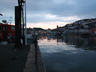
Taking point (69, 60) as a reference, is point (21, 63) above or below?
above

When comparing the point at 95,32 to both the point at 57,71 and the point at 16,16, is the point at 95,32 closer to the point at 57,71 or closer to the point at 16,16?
the point at 16,16

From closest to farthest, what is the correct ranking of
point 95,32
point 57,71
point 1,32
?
point 57,71 < point 1,32 < point 95,32

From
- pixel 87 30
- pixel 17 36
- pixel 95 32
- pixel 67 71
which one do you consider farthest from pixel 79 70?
pixel 87 30

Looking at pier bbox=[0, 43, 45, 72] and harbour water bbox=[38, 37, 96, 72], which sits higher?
pier bbox=[0, 43, 45, 72]

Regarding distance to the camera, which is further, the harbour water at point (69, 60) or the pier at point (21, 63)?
the harbour water at point (69, 60)

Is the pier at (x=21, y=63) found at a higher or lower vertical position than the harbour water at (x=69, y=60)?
higher

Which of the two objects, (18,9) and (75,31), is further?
(75,31)

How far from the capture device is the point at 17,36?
60.8 ft

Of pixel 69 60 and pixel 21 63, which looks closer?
pixel 21 63

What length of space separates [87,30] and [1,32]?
55.5 metres

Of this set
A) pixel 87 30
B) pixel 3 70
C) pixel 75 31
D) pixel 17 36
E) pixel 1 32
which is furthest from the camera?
pixel 75 31

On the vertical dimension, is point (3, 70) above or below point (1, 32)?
below

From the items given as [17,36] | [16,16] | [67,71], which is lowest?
[67,71]

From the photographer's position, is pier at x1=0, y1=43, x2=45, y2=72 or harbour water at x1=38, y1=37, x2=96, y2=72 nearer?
pier at x1=0, y1=43, x2=45, y2=72
